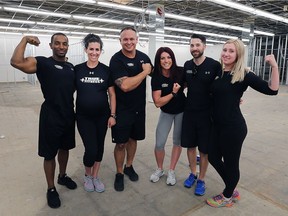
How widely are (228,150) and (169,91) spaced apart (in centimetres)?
79

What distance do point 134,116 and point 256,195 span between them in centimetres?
145

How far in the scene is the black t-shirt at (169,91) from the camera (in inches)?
92.1

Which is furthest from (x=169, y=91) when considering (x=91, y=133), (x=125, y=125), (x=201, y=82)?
(x=91, y=133)

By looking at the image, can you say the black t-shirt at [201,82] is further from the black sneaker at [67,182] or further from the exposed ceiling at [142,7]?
the exposed ceiling at [142,7]

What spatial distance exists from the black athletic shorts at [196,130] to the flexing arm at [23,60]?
1428 millimetres

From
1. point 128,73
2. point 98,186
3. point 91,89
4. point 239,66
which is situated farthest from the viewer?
point 98,186

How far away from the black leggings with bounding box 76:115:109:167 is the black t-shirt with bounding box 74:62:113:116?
69 millimetres

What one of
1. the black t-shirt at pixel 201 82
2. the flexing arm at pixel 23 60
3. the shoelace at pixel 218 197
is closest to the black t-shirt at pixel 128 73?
the black t-shirt at pixel 201 82

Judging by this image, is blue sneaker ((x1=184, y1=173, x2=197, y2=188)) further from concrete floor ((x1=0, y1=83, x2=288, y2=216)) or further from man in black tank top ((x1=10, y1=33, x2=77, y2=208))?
man in black tank top ((x1=10, y1=33, x2=77, y2=208))

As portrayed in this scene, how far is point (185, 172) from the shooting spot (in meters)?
A: 2.83

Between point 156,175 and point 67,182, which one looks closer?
point 67,182

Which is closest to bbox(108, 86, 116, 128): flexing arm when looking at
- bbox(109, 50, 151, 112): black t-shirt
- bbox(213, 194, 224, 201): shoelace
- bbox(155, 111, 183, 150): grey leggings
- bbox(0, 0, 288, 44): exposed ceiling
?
bbox(109, 50, 151, 112): black t-shirt

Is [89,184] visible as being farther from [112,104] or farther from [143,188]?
[112,104]

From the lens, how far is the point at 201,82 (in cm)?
215
